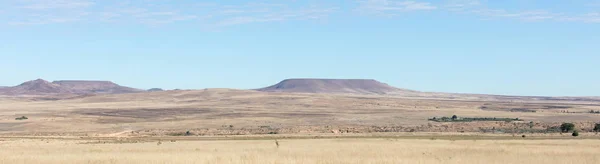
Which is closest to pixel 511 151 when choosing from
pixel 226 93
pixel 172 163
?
pixel 172 163

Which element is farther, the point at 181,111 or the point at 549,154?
the point at 181,111

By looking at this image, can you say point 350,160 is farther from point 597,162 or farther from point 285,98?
point 285,98

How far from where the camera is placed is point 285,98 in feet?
594

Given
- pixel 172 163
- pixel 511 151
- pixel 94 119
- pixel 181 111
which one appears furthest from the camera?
pixel 181 111

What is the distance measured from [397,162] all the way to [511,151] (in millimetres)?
8676

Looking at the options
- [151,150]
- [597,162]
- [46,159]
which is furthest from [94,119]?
[597,162]

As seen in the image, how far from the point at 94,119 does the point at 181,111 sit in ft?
78.7

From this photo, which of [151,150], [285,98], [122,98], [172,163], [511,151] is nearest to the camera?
[172,163]

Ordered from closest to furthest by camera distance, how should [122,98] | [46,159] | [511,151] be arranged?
[46,159], [511,151], [122,98]

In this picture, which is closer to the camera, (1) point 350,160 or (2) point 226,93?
(1) point 350,160

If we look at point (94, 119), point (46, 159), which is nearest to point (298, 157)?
point (46, 159)

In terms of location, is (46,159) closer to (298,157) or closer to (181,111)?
(298,157)

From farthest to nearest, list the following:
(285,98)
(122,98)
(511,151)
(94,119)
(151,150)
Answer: (122,98) → (285,98) → (94,119) → (151,150) → (511,151)

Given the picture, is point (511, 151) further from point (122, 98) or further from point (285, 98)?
point (122, 98)
